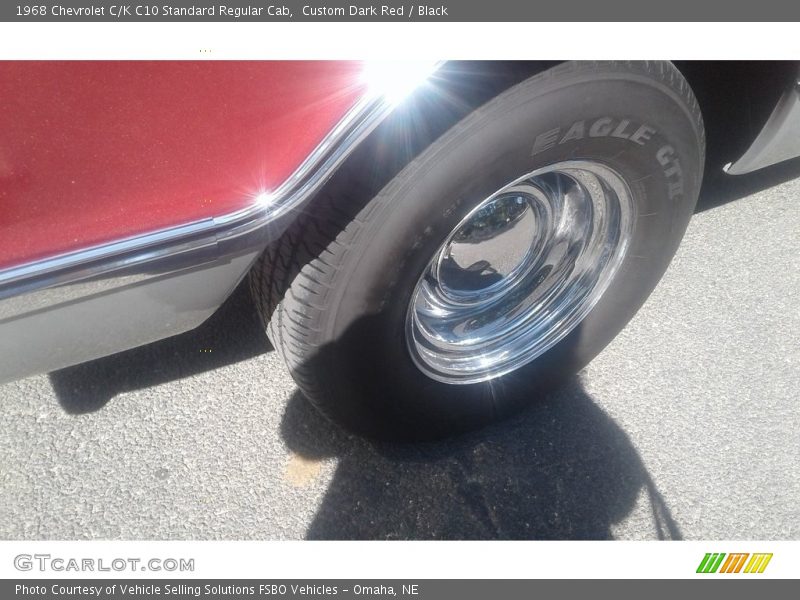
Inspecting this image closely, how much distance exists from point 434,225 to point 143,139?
529 millimetres

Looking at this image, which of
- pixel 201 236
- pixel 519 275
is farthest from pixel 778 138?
pixel 201 236

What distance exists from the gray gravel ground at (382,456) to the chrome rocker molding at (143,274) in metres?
0.49

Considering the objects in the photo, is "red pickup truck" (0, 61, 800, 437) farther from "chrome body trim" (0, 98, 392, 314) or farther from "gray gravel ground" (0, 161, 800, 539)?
"gray gravel ground" (0, 161, 800, 539)

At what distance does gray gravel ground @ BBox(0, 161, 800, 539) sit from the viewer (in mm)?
1612

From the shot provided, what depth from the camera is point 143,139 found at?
97cm

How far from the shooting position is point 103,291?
1125 mm

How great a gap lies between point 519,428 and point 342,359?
0.62 meters

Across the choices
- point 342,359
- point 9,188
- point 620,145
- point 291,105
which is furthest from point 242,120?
point 620,145

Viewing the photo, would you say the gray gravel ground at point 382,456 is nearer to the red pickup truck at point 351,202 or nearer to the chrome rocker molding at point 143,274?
the red pickup truck at point 351,202

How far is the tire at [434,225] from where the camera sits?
119 centimetres

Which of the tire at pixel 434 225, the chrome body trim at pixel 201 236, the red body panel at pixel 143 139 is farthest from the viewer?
the tire at pixel 434 225

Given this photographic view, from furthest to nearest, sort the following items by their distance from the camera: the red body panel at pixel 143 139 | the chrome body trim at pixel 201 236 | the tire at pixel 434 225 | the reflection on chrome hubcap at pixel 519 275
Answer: the reflection on chrome hubcap at pixel 519 275 → the tire at pixel 434 225 → the chrome body trim at pixel 201 236 → the red body panel at pixel 143 139

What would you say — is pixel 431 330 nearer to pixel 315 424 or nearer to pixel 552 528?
pixel 315 424

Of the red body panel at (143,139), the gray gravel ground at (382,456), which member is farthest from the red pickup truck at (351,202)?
the gray gravel ground at (382,456)
